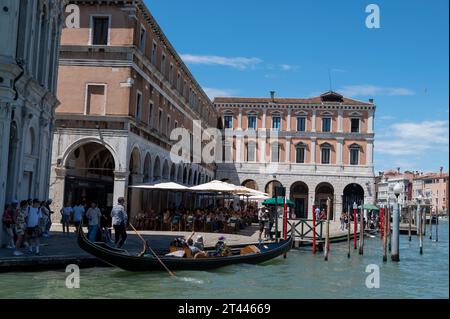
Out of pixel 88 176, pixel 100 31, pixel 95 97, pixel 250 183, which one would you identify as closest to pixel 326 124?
pixel 250 183

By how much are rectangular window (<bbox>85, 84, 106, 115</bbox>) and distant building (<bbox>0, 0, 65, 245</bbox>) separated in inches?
176

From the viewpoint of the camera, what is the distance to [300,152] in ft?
158

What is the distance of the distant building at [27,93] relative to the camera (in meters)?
13.3

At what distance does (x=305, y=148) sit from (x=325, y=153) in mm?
1754

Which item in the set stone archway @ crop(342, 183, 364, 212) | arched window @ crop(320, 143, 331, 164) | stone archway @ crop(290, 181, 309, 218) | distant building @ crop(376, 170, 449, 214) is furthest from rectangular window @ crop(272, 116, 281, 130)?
distant building @ crop(376, 170, 449, 214)

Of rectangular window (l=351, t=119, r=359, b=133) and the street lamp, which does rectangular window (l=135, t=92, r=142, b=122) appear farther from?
rectangular window (l=351, t=119, r=359, b=133)

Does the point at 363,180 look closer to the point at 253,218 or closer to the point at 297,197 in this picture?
the point at 297,197

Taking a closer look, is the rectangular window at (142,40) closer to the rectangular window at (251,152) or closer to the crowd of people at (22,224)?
the crowd of people at (22,224)

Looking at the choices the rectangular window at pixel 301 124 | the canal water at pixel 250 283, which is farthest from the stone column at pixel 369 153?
the canal water at pixel 250 283

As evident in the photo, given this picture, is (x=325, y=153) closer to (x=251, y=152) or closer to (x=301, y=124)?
(x=301, y=124)

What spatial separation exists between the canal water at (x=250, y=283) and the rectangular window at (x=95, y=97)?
955 centimetres
